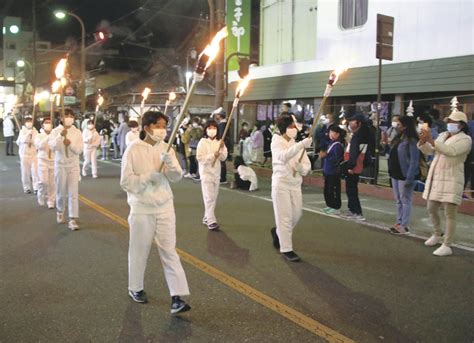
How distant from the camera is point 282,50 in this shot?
1922 cm

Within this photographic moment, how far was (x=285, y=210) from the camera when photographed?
20.7ft

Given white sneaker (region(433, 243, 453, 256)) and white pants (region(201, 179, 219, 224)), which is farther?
white pants (region(201, 179, 219, 224))

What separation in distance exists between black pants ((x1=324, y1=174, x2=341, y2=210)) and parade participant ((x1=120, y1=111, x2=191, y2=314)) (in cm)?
525

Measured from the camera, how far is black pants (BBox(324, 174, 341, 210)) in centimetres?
941

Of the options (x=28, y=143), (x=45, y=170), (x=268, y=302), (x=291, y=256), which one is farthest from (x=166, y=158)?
(x=28, y=143)

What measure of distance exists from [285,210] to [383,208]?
4.41 m

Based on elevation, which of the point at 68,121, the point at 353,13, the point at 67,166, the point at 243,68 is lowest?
the point at 67,166

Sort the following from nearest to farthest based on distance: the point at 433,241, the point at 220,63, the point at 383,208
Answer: the point at 433,241, the point at 383,208, the point at 220,63

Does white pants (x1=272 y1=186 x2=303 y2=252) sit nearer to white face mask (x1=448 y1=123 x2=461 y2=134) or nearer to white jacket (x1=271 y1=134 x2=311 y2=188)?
white jacket (x1=271 y1=134 x2=311 y2=188)

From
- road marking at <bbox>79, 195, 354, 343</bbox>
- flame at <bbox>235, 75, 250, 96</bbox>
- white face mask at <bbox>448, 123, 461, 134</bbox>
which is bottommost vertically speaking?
road marking at <bbox>79, 195, 354, 343</bbox>

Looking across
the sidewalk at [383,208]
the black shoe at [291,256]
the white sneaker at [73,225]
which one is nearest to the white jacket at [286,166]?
the black shoe at [291,256]

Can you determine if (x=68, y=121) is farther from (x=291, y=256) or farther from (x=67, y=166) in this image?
(x=291, y=256)

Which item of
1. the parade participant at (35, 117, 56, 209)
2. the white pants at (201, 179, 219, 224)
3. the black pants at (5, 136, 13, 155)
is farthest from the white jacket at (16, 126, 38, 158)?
the black pants at (5, 136, 13, 155)

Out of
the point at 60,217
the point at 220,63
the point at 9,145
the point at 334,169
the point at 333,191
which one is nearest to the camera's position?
the point at 60,217
